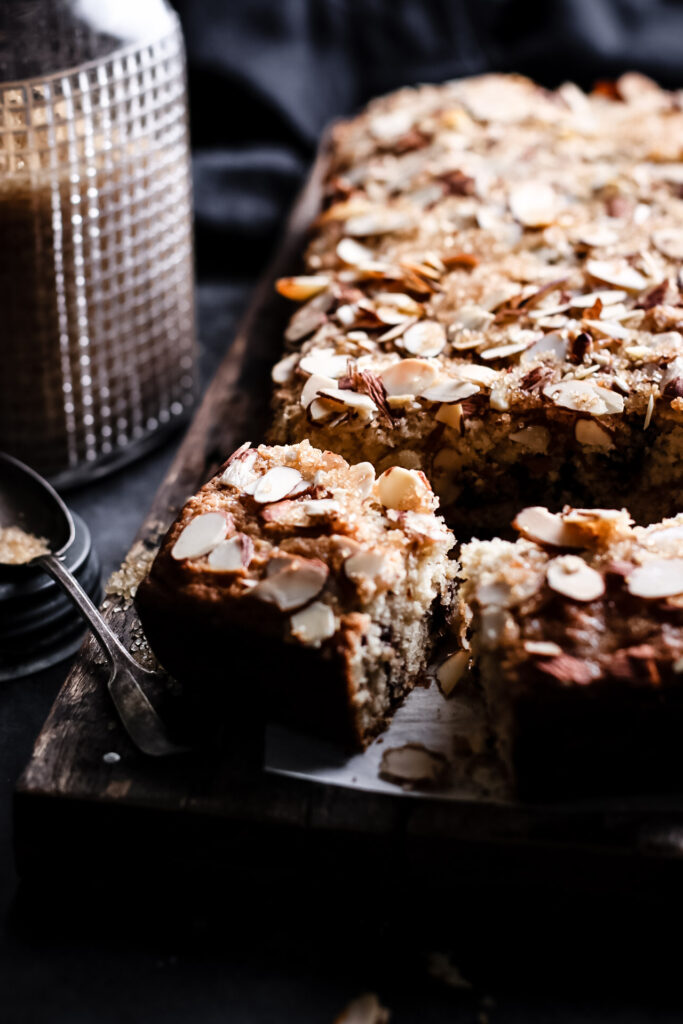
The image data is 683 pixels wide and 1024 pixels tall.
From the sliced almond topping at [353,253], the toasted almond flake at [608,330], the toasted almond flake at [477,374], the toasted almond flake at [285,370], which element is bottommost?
the toasted almond flake at [285,370]

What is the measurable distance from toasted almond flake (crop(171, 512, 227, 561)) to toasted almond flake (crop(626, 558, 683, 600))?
0.60 m

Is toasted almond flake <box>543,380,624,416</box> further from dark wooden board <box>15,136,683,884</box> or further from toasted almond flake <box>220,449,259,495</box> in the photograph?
dark wooden board <box>15,136,683,884</box>

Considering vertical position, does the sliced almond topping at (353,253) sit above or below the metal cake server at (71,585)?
above

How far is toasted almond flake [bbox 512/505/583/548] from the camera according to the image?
1595 millimetres

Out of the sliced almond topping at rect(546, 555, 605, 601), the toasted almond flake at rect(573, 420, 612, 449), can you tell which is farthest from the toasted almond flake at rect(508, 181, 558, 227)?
the sliced almond topping at rect(546, 555, 605, 601)

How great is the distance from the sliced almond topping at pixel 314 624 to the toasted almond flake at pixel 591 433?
0.62 m

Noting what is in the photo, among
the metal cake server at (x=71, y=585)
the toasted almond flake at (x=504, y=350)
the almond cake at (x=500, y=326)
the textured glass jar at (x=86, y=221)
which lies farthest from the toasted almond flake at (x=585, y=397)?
the textured glass jar at (x=86, y=221)

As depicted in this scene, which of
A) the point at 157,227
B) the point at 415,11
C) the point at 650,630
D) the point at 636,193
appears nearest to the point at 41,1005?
the point at 650,630

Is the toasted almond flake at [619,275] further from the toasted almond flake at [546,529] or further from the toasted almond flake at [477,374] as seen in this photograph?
the toasted almond flake at [546,529]

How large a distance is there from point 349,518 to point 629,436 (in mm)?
582

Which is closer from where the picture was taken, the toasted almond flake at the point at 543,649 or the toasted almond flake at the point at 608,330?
the toasted almond flake at the point at 543,649

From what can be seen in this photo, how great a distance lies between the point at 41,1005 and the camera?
1.41m

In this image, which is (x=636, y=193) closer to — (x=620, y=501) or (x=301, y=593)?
(x=620, y=501)

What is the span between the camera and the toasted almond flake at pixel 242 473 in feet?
5.65
